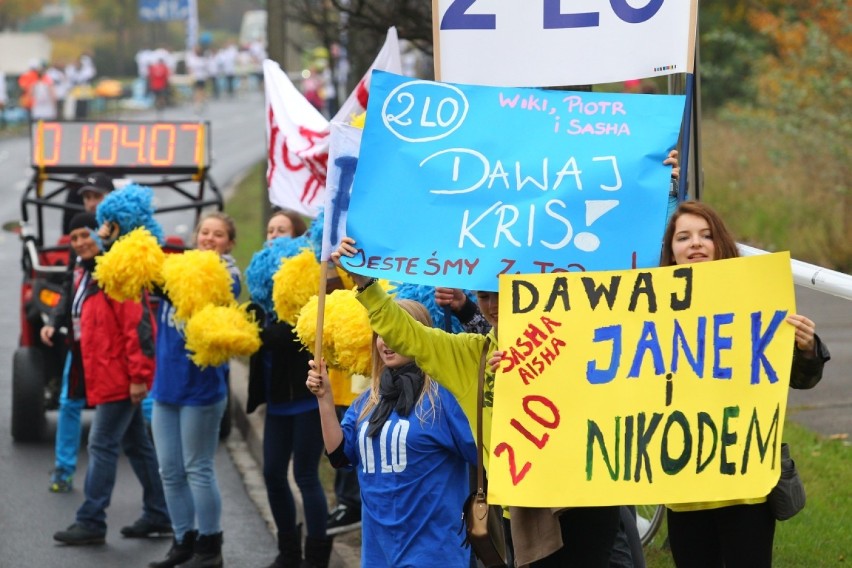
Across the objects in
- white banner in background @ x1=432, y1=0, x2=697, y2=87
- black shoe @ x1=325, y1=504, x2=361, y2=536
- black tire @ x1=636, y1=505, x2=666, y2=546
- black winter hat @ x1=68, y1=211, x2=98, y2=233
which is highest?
white banner in background @ x1=432, y1=0, x2=697, y2=87

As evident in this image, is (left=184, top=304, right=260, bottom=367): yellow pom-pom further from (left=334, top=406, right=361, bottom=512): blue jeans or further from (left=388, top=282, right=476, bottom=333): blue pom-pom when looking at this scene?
(left=388, top=282, right=476, bottom=333): blue pom-pom

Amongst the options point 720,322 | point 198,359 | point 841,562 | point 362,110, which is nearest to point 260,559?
point 198,359

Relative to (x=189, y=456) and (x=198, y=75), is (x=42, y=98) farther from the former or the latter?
(x=189, y=456)

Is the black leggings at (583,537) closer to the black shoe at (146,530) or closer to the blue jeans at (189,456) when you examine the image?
the blue jeans at (189,456)

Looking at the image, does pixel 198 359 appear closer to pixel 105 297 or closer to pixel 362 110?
pixel 105 297

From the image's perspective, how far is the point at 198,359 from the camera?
6.89 meters

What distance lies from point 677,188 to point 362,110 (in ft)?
8.53

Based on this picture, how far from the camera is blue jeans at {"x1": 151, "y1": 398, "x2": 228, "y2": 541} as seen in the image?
7.13m

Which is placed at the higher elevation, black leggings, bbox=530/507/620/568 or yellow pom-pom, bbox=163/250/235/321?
yellow pom-pom, bbox=163/250/235/321

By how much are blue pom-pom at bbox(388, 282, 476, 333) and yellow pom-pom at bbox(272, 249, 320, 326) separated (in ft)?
2.57

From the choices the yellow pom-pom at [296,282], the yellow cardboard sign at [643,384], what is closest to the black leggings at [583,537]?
the yellow cardboard sign at [643,384]

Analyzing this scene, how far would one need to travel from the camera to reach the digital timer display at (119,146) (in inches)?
444

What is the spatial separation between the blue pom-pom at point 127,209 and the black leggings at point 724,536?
12.4ft

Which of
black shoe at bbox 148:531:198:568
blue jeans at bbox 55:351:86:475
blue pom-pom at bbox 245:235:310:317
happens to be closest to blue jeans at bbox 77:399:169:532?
black shoe at bbox 148:531:198:568
